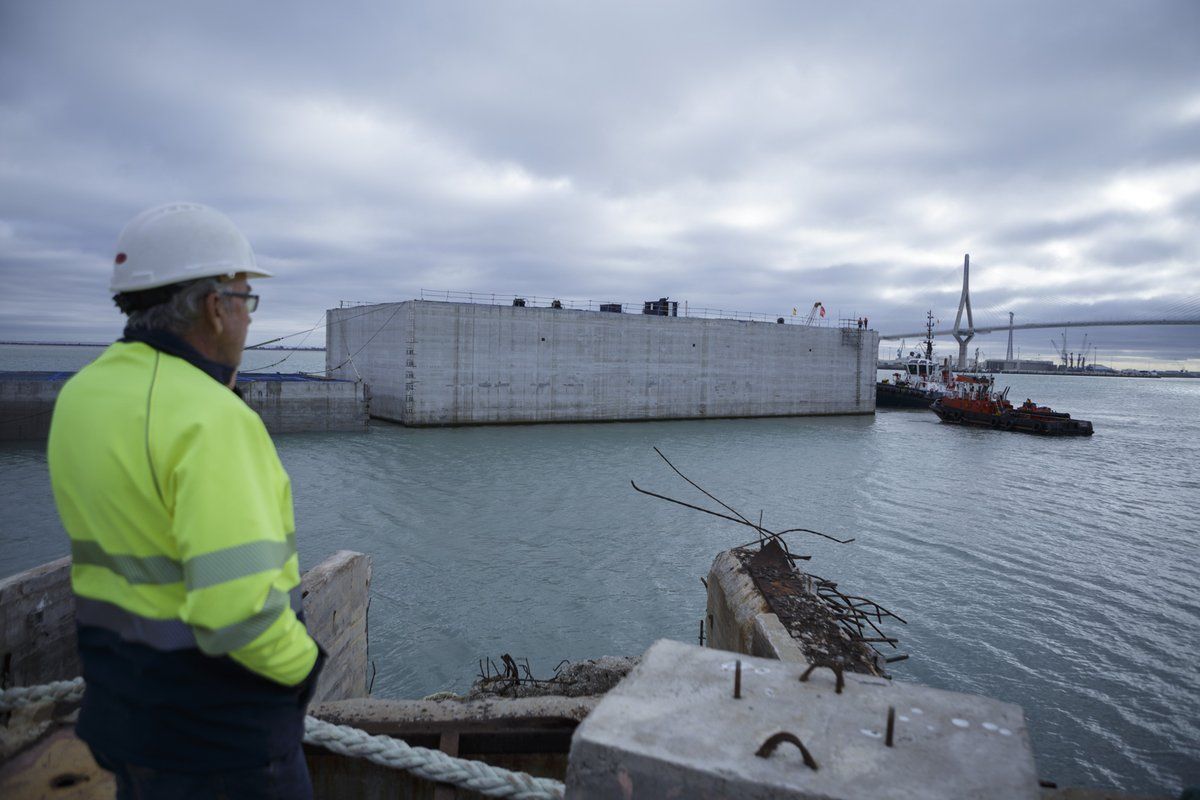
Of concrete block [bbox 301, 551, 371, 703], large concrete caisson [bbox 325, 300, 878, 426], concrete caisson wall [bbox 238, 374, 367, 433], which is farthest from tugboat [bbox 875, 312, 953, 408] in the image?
concrete block [bbox 301, 551, 371, 703]

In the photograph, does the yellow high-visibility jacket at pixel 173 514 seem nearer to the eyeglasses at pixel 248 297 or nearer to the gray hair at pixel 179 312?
the gray hair at pixel 179 312

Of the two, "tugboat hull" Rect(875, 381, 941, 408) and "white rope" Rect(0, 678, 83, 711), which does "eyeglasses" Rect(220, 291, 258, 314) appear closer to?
"white rope" Rect(0, 678, 83, 711)

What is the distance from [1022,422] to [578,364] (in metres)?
21.3

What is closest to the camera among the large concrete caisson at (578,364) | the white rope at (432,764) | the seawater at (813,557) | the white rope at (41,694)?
the white rope at (432,764)

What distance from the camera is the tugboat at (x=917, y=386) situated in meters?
42.9

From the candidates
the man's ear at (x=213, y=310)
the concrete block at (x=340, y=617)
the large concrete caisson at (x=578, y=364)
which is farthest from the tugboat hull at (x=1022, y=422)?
the man's ear at (x=213, y=310)

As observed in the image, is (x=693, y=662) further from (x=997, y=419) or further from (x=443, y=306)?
(x=997, y=419)

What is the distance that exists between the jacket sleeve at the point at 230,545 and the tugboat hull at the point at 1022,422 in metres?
35.9

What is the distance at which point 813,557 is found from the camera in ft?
34.4

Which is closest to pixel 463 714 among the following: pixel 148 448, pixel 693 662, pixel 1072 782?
pixel 693 662

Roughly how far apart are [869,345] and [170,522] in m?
40.0

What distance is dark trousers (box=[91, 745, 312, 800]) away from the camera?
4.53 feet

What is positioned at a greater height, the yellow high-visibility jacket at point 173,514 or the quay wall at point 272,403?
the yellow high-visibility jacket at point 173,514

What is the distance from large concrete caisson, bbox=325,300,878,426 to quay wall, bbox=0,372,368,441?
7.00 ft
